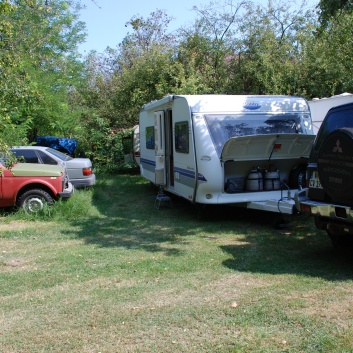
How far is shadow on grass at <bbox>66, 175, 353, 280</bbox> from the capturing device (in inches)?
225

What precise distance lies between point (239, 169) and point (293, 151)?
1.09 metres

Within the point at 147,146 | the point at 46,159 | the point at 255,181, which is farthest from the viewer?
the point at 147,146

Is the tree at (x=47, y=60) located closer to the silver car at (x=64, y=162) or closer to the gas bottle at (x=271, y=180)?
the silver car at (x=64, y=162)

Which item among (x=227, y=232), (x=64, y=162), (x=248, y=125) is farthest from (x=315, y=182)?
(x=64, y=162)

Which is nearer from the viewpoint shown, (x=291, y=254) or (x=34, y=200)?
(x=291, y=254)

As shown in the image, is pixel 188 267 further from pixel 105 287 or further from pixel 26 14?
pixel 26 14

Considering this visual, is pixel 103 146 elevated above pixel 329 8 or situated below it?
below

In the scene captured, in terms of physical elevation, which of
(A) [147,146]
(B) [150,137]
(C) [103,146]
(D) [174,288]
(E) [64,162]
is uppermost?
(B) [150,137]

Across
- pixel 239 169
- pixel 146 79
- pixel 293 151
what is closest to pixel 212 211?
pixel 239 169

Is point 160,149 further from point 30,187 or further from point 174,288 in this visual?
point 174,288

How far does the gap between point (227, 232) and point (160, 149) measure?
3.90m

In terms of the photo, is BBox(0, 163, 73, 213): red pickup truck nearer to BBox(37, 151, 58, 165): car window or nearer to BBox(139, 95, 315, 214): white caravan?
BBox(37, 151, 58, 165): car window

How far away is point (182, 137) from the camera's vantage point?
366 inches

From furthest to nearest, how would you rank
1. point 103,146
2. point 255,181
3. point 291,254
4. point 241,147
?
1. point 103,146
2. point 255,181
3. point 241,147
4. point 291,254
